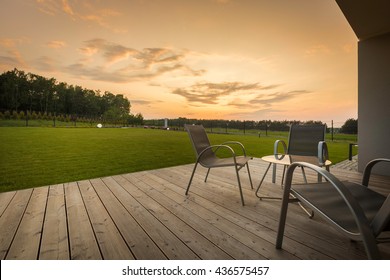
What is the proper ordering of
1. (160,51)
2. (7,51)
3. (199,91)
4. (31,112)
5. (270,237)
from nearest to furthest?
(270,237), (7,51), (160,51), (199,91), (31,112)

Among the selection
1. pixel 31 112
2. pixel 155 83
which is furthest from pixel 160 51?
pixel 31 112

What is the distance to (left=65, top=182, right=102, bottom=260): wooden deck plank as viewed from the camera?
141 cm

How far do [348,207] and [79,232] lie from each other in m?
1.88

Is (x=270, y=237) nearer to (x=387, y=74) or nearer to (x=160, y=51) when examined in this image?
(x=387, y=74)

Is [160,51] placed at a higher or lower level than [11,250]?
higher

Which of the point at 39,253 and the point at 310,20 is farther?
the point at 310,20

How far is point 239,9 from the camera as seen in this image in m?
4.50

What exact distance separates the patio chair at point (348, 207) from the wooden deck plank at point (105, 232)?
111cm

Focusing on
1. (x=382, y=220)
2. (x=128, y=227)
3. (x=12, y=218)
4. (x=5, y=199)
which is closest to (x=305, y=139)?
(x=382, y=220)

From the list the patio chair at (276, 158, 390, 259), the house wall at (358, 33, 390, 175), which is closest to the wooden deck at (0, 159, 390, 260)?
the patio chair at (276, 158, 390, 259)

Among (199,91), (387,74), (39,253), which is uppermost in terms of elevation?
(199,91)

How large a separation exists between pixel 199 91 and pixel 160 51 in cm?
438

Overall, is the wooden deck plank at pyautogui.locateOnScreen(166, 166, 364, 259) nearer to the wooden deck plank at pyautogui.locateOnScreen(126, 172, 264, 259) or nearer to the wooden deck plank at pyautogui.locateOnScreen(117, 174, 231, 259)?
the wooden deck plank at pyautogui.locateOnScreen(126, 172, 264, 259)

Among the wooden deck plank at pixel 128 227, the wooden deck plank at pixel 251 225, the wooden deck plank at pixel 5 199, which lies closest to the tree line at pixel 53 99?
the wooden deck plank at pixel 5 199
